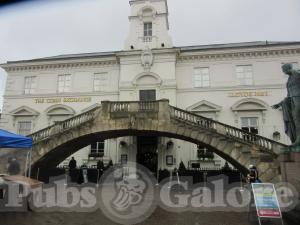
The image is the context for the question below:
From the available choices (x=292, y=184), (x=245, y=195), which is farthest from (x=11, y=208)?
(x=245, y=195)

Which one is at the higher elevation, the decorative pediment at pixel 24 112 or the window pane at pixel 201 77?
the window pane at pixel 201 77

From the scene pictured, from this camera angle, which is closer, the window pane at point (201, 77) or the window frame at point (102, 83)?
the window pane at point (201, 77)

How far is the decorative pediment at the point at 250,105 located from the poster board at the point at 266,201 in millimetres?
14080

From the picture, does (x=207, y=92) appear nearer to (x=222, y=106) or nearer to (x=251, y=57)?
(x=222, y=106)

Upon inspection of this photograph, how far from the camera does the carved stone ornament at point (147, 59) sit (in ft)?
74.8

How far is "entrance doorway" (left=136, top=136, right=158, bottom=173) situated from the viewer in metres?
21.9

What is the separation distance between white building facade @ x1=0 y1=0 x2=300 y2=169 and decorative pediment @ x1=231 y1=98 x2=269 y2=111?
0.24 feet

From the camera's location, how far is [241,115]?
2127 centimetres

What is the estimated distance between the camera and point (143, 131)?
1823 cm

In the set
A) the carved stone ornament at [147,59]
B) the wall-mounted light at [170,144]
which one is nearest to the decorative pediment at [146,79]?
the carved stone ornament at [147,59]

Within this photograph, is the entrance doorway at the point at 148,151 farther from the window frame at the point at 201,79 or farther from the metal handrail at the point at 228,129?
the window frame at the point at 201,79

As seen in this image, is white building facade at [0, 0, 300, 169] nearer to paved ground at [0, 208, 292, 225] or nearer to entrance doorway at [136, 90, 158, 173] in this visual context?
entrance doorway at [136, 90, 158, 173]

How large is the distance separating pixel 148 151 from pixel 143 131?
14.1 ft

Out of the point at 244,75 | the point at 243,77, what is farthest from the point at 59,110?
the point at 244,75
